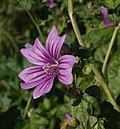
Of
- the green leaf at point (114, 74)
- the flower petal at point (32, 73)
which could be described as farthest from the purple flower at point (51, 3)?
the flower petal at point (32, 73)

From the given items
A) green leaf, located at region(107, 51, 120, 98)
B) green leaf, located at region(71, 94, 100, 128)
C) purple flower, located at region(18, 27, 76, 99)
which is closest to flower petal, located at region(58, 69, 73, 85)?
purple flower, located at region(18, 27, 76, 99)

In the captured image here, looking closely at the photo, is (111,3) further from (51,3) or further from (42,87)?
(51,3)

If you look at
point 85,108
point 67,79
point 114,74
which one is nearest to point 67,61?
point 67,79

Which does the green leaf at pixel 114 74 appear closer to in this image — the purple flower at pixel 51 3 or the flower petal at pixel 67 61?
the purple flower at pixel 51 3

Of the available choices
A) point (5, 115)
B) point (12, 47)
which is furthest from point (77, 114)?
point (12, 47)

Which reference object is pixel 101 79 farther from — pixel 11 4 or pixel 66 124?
pixel 11 4

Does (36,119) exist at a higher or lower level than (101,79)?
lower

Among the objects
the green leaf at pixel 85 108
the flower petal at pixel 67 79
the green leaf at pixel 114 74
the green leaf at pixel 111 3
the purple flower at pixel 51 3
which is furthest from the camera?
the purple flower at pixel 51 3
